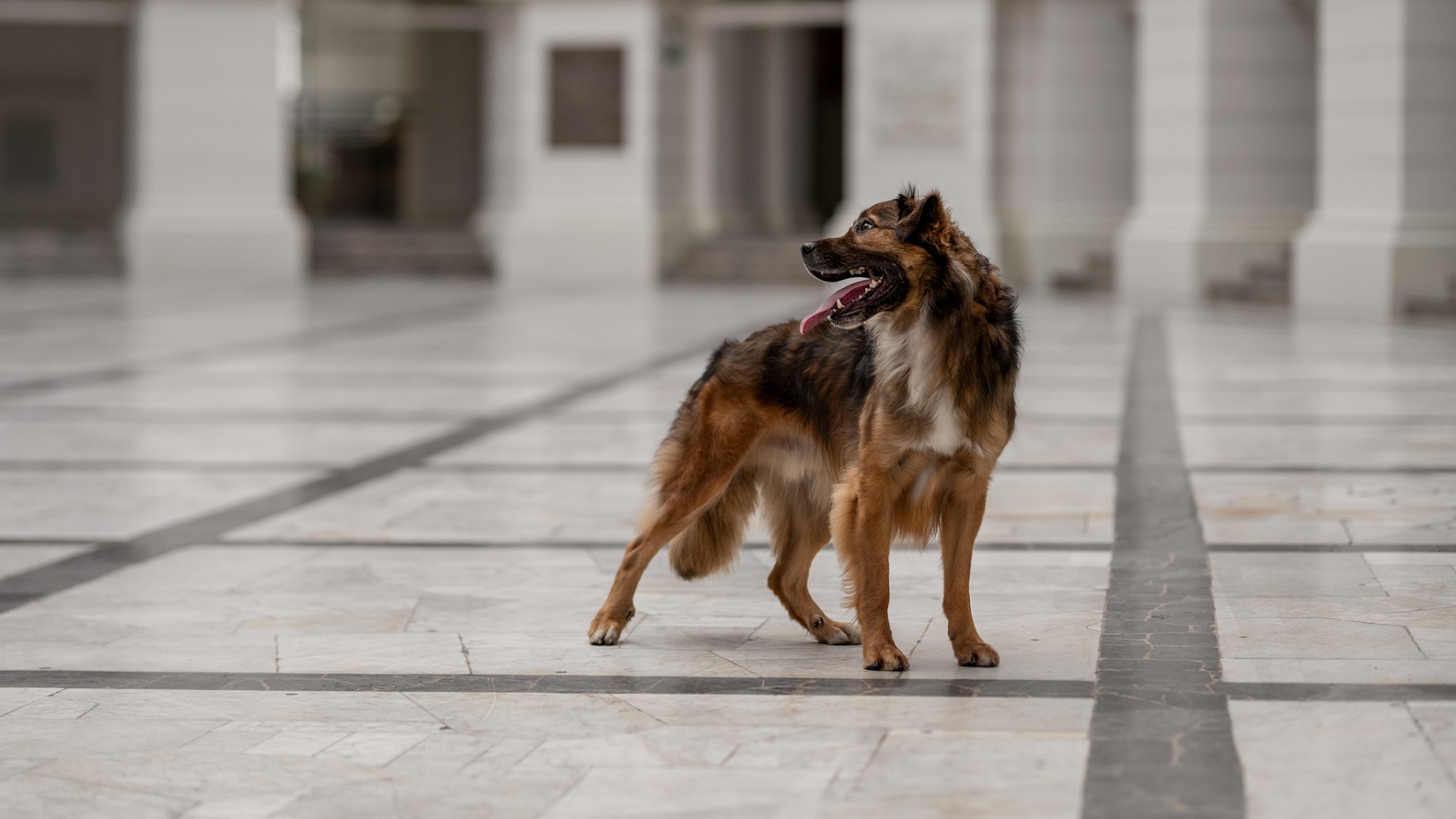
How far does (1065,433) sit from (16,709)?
6577mm

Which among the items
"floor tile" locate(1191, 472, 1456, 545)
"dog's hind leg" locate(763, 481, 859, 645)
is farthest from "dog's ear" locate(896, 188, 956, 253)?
"floor tile" locate(1191, 472, 1456, 545)

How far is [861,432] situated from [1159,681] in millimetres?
958

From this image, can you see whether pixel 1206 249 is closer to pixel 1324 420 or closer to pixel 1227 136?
pixel 1227 136

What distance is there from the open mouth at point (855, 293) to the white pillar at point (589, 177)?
73.2 ft

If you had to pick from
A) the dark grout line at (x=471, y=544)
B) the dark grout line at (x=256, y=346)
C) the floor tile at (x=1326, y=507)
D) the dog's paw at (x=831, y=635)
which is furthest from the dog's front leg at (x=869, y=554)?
the dark grout line at (x=256, y=346)

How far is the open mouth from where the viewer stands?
14.8ft

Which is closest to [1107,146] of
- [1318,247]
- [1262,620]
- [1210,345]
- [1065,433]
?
[1318,247]

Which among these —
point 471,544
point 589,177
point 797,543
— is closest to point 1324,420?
point 471,544

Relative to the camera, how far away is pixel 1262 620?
205 inches

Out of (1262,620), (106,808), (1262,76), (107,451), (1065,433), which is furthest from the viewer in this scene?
(1262,76)

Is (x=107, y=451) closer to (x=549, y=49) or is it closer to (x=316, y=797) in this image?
(x=316, y=797)

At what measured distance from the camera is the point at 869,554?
467 centimetres

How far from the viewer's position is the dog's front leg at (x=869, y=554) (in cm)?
466

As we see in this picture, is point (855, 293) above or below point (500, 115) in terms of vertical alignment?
below
